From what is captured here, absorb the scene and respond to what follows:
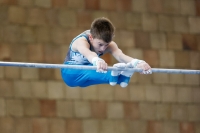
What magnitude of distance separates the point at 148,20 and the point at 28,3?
100 inches

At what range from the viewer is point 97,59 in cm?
740

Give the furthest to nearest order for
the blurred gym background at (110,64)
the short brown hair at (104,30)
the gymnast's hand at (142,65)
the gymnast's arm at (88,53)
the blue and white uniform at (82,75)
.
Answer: the blurred gym background at (110,64) < the blue and white uniform at (82,75) < the gymnast's hand at (142,65) < the short brown hair at (104,30) < the gymnast's arm at (88,53)

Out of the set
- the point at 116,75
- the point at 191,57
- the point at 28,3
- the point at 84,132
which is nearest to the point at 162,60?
the point at 191,57

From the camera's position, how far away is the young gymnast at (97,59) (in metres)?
7.55

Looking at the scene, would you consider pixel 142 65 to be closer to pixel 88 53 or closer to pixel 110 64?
pixel 88 53

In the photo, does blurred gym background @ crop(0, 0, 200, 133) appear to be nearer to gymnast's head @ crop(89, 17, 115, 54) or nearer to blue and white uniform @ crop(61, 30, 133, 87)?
blue and white uniform @ crop(61, 30, 133, 87)

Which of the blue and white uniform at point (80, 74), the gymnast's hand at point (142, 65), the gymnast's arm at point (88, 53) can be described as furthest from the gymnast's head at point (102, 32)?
A: the gymnast's hand at point (142, 65)

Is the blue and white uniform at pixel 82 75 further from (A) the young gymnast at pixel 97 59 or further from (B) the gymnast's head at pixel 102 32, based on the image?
(B) the gymnast's head at pixel 102 32

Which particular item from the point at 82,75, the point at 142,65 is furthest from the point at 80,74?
the point at 142,65

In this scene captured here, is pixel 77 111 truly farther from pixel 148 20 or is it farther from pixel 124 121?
pixel 148 20

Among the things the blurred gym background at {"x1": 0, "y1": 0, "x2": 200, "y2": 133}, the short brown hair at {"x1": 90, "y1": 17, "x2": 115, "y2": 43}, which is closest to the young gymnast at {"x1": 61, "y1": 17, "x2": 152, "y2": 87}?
the short brown hair at {"x1": 90, "y1": 17, "x2": 115, "y2": 43}

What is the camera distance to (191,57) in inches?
486

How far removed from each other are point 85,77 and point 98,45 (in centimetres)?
61

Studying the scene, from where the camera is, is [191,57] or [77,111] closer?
[77,111]
